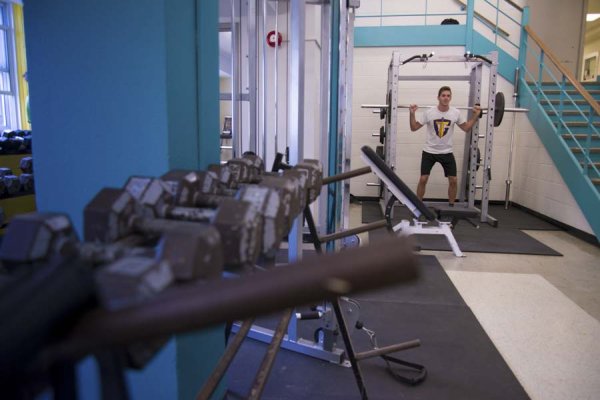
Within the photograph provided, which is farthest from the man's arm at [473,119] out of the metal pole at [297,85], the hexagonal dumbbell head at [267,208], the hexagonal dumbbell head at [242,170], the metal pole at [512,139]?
the hexagonal dumbbell head at [267,208]

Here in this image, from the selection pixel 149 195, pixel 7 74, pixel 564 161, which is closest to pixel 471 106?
pixel 564 161

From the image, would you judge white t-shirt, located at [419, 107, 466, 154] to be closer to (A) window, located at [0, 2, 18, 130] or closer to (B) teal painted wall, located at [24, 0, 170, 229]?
(B) teal painted wall, located at [24, 0, 170, 229]

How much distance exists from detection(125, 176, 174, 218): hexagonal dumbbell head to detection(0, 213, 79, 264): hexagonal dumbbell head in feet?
0.39

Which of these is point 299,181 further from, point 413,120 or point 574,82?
point 574,82

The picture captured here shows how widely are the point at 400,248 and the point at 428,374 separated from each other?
5.61ft

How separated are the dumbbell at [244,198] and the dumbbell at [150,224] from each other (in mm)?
24

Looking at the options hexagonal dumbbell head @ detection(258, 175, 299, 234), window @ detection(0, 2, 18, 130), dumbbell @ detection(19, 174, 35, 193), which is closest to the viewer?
hexagonal dumbbell head @ detection(258, 175, 299, 234)

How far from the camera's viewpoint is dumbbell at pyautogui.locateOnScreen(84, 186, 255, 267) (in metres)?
0.49

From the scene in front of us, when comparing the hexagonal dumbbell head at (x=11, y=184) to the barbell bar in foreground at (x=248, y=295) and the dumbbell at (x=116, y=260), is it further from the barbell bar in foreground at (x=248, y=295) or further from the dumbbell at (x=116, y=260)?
the barbell bar in foreground at (x=248, y=295)

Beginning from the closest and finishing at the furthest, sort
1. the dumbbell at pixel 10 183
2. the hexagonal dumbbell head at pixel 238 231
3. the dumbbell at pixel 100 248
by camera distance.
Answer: the dumbbell at pixel 100 248, the hexagonal dumbbell head at pixel 238 231, the dumbbell at pixel 10 183

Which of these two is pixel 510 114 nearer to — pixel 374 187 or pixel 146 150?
pixel 374 187

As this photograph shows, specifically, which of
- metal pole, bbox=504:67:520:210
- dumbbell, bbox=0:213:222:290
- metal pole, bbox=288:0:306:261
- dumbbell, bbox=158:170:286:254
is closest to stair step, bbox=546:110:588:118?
metal pole, bbox=504:67:520:210

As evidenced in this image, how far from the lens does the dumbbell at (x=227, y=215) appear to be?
49 cm

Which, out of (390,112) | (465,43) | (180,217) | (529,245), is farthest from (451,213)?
(180,217)
